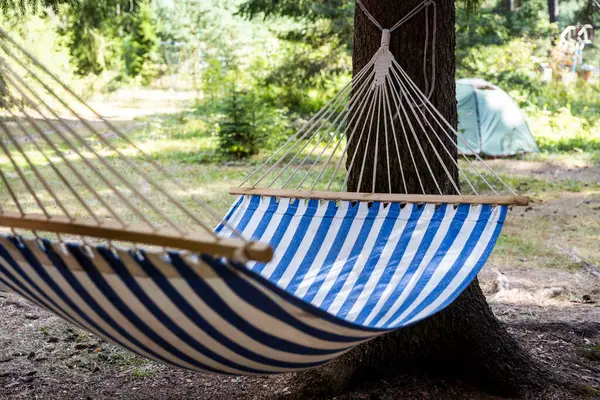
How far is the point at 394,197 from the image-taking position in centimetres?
202

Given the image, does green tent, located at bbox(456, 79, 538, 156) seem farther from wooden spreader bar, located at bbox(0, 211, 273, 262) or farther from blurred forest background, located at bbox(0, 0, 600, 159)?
wooden spreader bar, located at bbox(0, 211, 273, 262)

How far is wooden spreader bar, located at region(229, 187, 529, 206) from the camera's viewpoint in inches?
73.8

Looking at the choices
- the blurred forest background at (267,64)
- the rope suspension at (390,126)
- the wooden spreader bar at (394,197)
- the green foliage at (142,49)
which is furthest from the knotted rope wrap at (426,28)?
the green foliage at (142,49)

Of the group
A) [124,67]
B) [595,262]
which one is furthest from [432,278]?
[124,67]

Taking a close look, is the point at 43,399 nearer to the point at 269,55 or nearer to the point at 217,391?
the point at 217,391

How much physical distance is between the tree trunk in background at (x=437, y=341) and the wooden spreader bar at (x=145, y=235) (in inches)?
41.3

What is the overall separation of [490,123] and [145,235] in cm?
631

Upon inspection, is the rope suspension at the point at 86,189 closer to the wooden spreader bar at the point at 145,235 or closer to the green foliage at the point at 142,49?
the wooden spreader bar at the point at 145,235

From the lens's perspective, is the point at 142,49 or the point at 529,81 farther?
the point at 142,49

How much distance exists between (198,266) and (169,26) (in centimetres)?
1306

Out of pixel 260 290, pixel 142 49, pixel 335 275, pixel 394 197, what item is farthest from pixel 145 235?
pixel 142 49

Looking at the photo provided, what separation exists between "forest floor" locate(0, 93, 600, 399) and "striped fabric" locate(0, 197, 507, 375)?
15.5 inches

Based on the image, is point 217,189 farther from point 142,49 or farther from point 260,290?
point 142,49

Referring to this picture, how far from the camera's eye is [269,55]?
8.76 metres
